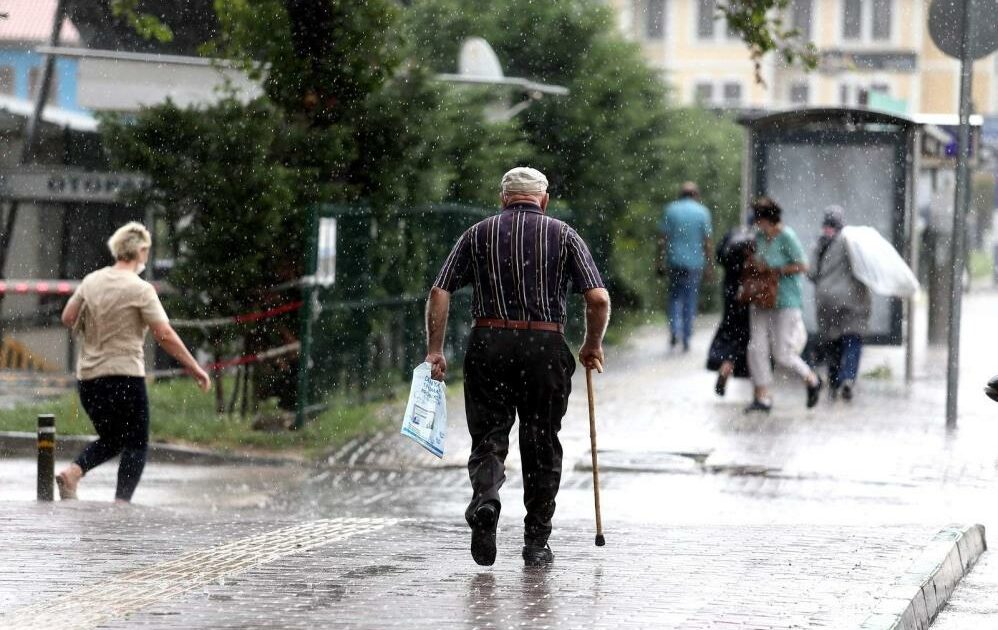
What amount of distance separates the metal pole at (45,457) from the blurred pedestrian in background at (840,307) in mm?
7736

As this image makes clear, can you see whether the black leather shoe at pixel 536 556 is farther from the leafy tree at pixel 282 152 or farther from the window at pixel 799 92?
the window at pixel 799 92

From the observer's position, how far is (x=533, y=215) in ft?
26.0

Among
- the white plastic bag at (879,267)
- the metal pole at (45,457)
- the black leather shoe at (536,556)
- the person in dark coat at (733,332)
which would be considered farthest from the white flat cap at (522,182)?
the white plastic bag at (879,267)

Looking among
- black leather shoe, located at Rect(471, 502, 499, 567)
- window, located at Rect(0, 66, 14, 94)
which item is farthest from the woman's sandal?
window, located at Rect(0, 66, 14, 94)

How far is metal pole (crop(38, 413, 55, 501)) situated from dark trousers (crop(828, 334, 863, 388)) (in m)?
7.81

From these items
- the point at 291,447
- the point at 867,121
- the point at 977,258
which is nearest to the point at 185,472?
the point at 291,447

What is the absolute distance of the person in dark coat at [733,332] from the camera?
15.8m

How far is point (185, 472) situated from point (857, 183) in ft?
27.4

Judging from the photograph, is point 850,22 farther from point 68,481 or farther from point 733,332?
point 68,481

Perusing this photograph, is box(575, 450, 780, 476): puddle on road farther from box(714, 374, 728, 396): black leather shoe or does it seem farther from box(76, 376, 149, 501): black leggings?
box(76, 376, 149, 501): black leggings

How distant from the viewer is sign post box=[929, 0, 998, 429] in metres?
13.7

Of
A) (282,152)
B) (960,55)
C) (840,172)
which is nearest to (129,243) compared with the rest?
(282,152)

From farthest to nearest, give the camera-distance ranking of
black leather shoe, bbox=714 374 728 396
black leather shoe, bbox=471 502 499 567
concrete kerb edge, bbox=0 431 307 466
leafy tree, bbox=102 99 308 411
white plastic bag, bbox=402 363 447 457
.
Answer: black leather shoe, bbox=714 374 728 396, leafy tree, bbox=102 99 308 411, concrete kerb edge, bbox=0 431 307 466, white plastic bag, bbox=402 363 447 457, black leather shoe, bbox=471 502 499 567

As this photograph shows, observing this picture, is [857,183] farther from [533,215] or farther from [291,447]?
[533,215]
